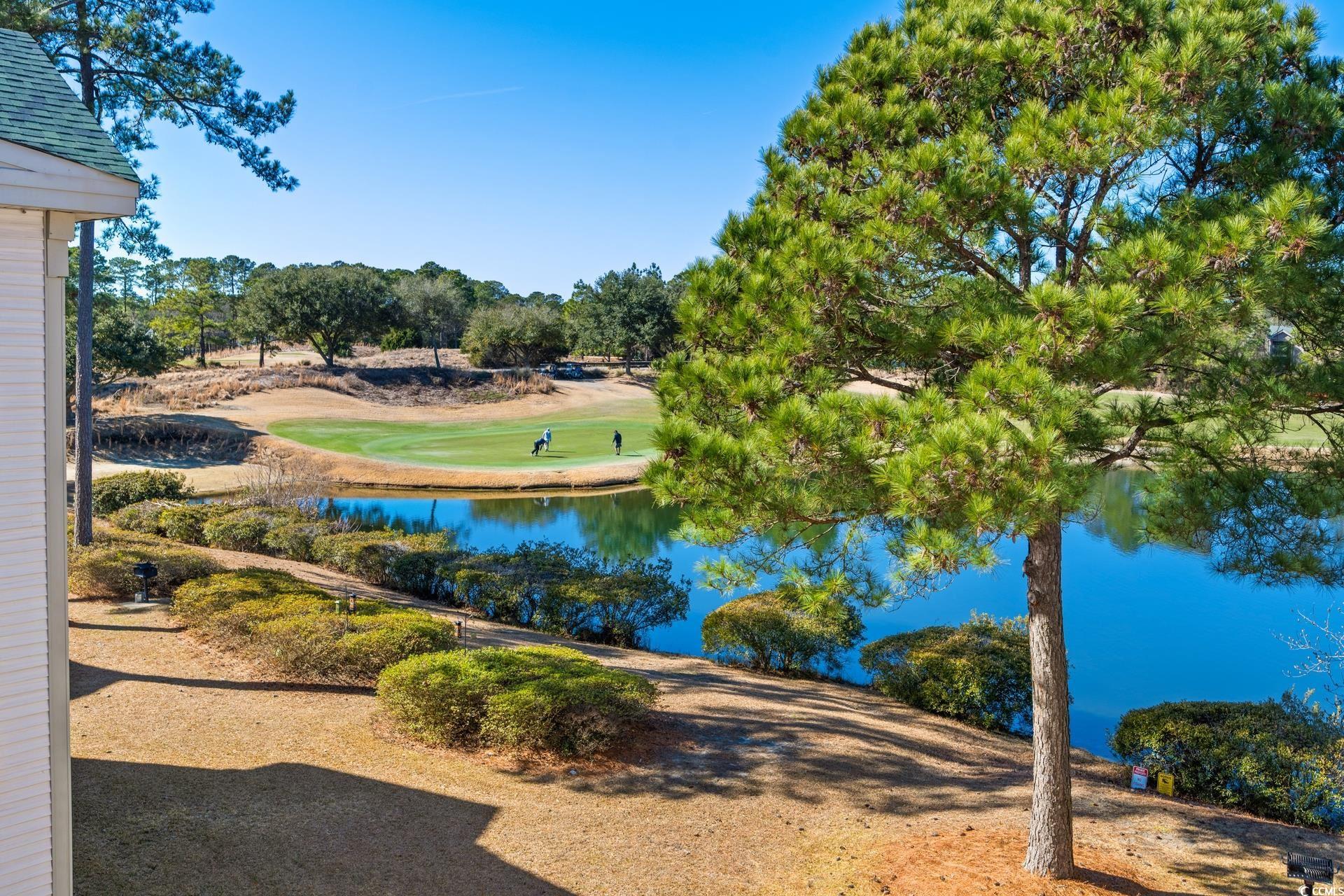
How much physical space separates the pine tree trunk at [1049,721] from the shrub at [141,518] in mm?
17749

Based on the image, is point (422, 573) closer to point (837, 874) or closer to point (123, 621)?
point (123, 621)

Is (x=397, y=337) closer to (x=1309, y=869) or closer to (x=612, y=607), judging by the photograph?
(x=612, y=607)

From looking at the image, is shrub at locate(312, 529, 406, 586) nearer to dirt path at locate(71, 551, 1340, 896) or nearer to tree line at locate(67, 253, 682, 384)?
dirt path at locate(71, 551, 1340, 896)

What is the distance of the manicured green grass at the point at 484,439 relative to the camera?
3581cm

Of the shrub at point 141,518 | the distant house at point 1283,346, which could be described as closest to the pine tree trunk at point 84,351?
the shrub at point 141,518

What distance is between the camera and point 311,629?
9758 mm

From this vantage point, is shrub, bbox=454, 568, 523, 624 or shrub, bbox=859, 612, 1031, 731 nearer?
shrub, bbox=859, 612, 1031, 731

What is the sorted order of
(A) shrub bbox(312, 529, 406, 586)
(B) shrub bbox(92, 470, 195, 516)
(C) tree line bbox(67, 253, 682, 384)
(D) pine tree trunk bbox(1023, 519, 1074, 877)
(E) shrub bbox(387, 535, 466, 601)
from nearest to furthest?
1. (D) pine tree trunk bbox(1023, 519, 1074, 877)
2. (E) shrub bbox(387, 535, 466, 601)
3. (A) shrub bbox(312, 529, 406, 586)
4. (B) shrub bbox(92, 470, 195, 516)
5. (C) tree line bbox(67, 253, 682, 384)

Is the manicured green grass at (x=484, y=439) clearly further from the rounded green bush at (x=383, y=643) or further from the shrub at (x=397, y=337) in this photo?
the rounded green bush at (x=383, y=643)

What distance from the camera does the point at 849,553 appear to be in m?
6.73

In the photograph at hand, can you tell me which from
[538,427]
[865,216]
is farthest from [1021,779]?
[538,427]

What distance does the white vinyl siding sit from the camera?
13.9 ft

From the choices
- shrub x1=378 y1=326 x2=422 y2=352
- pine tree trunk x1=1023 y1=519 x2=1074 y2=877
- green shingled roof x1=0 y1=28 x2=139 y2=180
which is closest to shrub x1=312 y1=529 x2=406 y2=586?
green shingled roof x1=0 y1=28 x2=139 y2=180

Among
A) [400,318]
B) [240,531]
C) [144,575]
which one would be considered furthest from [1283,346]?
[400,318]
